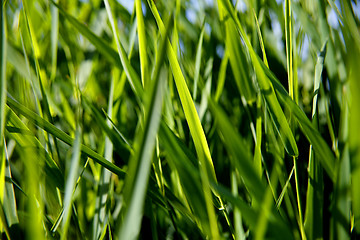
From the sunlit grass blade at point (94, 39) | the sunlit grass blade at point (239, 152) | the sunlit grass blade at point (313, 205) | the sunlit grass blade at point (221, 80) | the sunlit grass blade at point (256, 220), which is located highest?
the sunlit grass blade at point (94, 39)

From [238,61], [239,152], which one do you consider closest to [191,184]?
[239,152]

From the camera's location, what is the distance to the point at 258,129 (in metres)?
0.27

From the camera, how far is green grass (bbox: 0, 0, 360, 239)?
0.55ft

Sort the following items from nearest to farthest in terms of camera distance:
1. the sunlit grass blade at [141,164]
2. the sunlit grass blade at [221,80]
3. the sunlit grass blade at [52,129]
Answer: the sunlit grass blade at [141,164]
the sunlit grass blade at [52,129]
the sunlit grass blade at [221,80]

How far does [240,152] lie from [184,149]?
0.26 feet

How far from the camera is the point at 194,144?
25cm

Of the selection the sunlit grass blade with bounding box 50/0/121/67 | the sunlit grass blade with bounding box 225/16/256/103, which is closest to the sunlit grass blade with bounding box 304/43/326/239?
the sunlit grass blade with bounding box 225/16/256/103

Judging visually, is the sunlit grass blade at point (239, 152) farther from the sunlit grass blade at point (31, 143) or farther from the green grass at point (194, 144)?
the sunlit grass blade at point (31, 143)

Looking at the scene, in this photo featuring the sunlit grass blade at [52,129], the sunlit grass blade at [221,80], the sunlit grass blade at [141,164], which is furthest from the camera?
the sunlit grass blade at [221,80]

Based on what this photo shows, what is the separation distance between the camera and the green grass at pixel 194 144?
0.17m

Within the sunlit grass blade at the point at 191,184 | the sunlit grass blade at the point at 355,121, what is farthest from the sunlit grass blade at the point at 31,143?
the sunlit grass blade at the point at 355,121

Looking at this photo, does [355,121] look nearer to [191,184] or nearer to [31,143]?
[191,184]

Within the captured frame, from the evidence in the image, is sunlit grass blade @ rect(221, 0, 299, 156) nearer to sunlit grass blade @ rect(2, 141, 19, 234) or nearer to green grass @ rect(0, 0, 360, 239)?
green grass @ rect(0, 0, 360, 239)

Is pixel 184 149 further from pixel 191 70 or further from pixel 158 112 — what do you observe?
pixel 191 70
